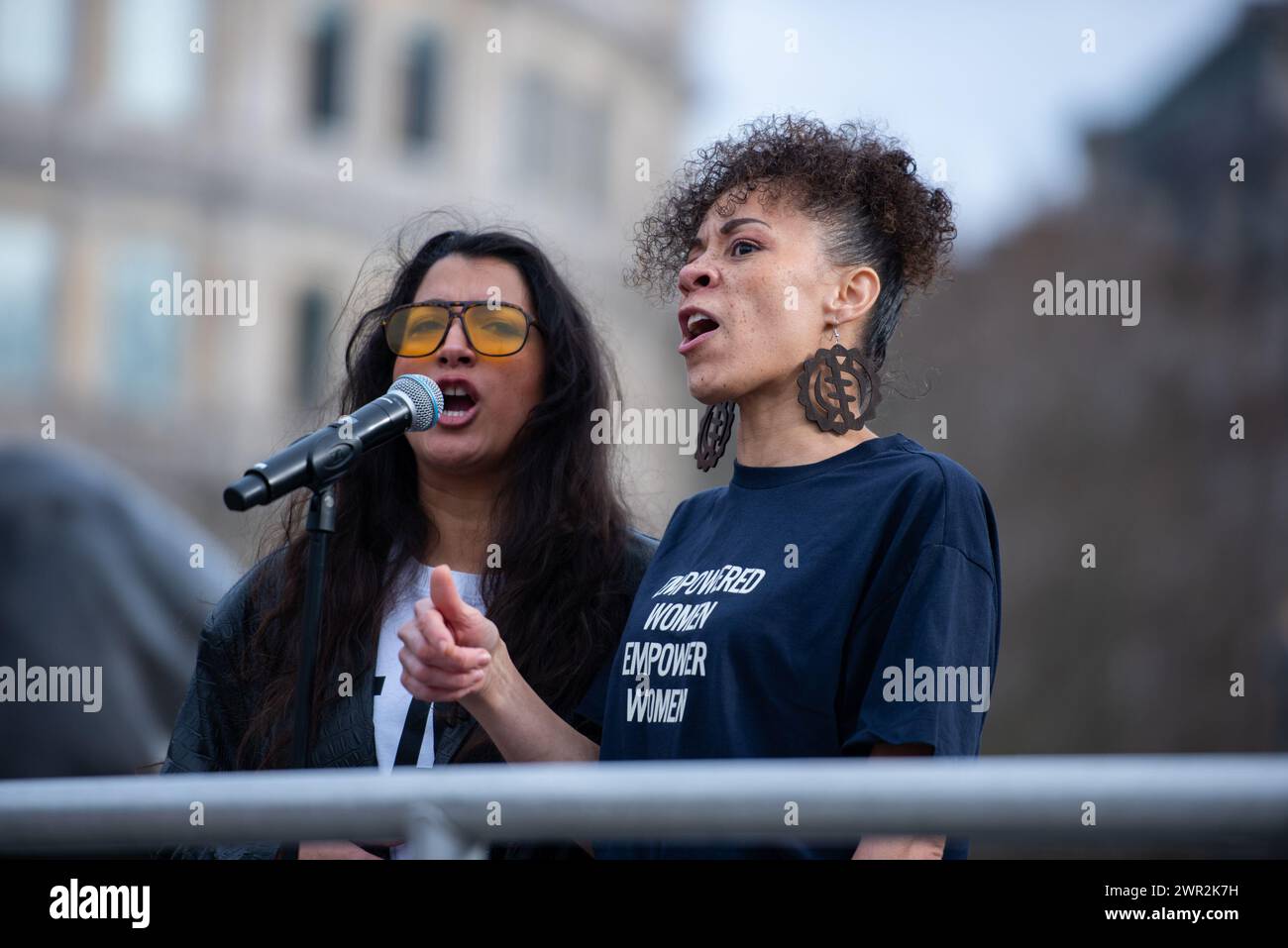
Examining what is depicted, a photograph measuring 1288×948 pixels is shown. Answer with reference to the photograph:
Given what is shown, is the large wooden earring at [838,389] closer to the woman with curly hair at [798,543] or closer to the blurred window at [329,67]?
the woman with curly hair at [798,543]

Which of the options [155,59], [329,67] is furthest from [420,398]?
[329,67]

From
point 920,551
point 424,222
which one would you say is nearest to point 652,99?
point 424,222

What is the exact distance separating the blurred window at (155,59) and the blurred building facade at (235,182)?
0.03 metres

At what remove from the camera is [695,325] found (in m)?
3.31

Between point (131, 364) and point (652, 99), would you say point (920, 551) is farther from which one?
point (652, 99)

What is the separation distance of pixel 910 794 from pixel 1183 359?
21385mm

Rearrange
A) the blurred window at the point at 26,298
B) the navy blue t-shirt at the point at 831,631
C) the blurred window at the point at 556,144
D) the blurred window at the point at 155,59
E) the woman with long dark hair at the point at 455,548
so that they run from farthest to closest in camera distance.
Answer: the blurred window at the point at 556,144
the blurred window at the point at 155,59
the blurred window at the point at 26,298
the woman with long dark hair at the point at 455,548
the navy blue t-shirt at the point at 831,631

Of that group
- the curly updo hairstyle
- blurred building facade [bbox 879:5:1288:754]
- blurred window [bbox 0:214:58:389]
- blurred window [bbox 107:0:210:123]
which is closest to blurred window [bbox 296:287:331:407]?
blurred window [bbox 107:0:210:123]

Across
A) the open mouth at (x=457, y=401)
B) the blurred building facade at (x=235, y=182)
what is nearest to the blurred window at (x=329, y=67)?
the blurred building facade at (x=235, y=182)

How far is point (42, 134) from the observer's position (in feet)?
76.0

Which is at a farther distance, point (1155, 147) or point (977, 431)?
point (1155, 147)

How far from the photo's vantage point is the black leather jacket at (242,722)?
3508 millimetres

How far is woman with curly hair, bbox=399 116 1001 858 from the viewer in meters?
2.78
